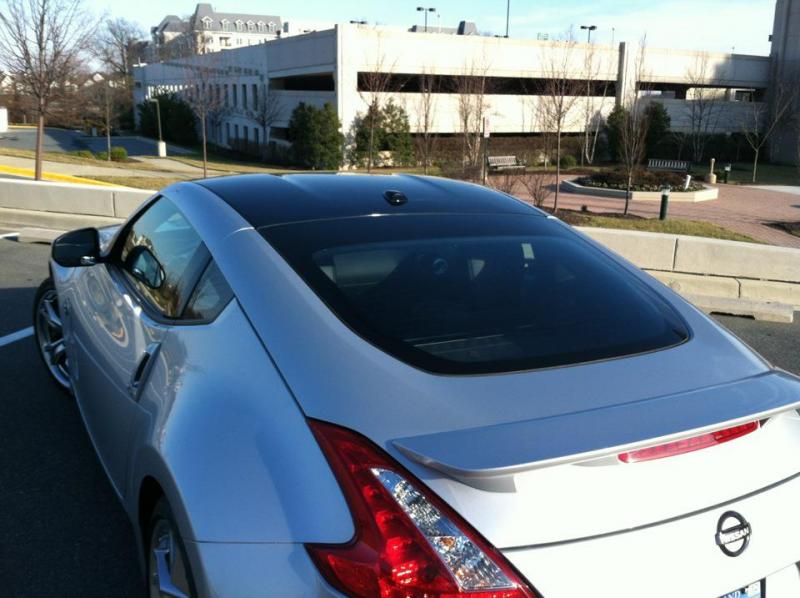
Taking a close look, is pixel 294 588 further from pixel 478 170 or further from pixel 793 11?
pixel 793 11

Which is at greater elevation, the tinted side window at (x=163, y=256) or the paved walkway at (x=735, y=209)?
the tinted side window at (x=163, y=256)

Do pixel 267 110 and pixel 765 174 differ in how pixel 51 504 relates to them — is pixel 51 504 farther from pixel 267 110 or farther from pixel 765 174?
pixel 267 110

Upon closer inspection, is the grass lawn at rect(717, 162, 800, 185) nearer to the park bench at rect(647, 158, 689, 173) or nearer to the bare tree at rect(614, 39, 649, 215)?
the park bench at rect(647, 158, 689, 173)

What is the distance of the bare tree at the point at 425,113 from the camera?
42.8 m

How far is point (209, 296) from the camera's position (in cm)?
243

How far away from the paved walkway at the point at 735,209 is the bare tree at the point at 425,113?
50.7 ft

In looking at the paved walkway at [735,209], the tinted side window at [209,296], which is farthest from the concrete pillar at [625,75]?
the tinted side window at [209,296]

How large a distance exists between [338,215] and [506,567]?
152cm

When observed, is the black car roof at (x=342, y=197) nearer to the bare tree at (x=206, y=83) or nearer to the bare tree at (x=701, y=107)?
the bare tree at (x=206, y=83)

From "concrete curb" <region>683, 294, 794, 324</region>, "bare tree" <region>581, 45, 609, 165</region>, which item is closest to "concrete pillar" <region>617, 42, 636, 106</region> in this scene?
"bare tree" <region>581, 45, 609, 165</region>

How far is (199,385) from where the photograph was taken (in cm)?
214

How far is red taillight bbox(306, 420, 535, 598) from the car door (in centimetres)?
115

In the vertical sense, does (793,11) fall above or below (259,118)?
above

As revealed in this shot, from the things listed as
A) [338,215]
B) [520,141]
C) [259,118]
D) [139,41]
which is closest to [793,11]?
[520,141]
